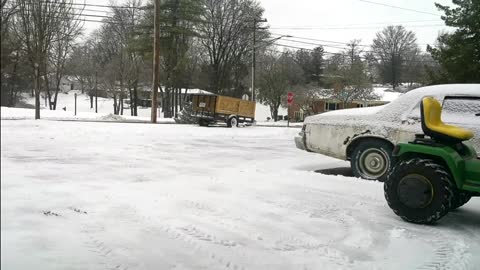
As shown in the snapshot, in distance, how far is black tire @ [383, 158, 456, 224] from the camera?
4844 millimetres

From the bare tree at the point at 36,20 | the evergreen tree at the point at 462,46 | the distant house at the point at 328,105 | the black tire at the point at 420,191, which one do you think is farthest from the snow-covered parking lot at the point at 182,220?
the distant house at the point at 328,105

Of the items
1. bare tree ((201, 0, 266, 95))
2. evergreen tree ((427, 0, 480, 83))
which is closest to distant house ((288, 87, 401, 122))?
bare tree ((201, 0, 266, 95))

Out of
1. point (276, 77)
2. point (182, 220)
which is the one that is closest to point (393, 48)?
point (276, 77)

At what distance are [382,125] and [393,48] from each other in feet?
115

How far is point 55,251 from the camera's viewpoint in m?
2.52

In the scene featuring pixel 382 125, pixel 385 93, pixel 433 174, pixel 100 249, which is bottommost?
pixel 100 249

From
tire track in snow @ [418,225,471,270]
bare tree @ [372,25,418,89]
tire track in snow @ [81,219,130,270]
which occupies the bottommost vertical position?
tire track in snow @ [418,225,471,270]

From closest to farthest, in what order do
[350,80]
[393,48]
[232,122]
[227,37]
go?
[232,122]
[393,48]
[350,80]
[227,37]

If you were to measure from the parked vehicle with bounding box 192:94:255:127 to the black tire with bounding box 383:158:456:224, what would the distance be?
69.3 feet

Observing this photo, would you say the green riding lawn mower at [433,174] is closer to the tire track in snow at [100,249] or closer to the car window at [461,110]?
the car window at [461,110]

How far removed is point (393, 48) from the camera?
40.2 meters

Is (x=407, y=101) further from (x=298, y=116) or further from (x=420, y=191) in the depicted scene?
(x=298, y=116)

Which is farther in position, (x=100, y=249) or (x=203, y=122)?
(x=203, y=122)

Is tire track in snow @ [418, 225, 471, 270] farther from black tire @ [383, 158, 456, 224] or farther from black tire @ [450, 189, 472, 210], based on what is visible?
black tire @ [450, 189, 472, 210]
